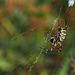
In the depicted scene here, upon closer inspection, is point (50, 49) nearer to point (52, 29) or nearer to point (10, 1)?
point (52, 29)

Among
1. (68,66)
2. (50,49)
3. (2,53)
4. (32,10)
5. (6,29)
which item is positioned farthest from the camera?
(32,10)

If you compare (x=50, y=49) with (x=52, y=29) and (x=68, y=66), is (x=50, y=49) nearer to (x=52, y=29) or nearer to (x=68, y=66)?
(x=52, y=29)

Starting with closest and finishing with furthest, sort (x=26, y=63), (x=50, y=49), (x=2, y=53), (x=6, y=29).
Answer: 1. (x=50, y=49)
2. (x=26, y=63)
3. (x=2, y=53)
4. (x=6, y=29)

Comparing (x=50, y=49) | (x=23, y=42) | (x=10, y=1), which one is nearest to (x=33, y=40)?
(x=23, y=42)

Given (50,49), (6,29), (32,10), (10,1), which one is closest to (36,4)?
(32,10)

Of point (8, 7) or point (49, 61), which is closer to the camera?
point (49, 61)

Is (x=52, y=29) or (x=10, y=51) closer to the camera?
(x=52, y=29)

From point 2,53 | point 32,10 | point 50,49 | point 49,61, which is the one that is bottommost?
point 50,49

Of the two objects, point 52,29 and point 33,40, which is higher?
point 33,40

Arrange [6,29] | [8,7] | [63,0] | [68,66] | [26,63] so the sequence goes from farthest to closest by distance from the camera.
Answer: [8,7] < [6,29] < [26,63] < [68,66] < [63,0]
